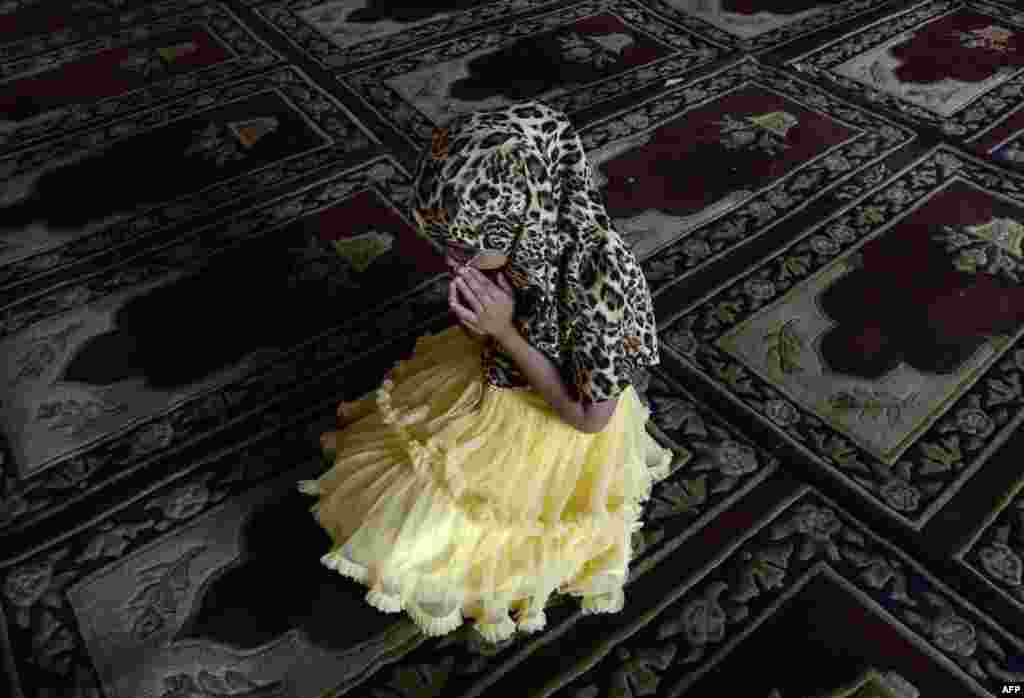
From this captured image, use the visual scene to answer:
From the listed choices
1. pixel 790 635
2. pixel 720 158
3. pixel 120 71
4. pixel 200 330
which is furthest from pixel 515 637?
pixel 120 71

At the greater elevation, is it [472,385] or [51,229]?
[472,385]

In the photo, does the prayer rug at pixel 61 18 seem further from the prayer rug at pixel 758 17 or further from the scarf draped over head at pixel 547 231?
the scarf draped over head at pixel 547 231

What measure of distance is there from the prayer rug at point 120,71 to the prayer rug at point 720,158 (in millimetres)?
1308

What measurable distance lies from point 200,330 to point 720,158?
1.48m

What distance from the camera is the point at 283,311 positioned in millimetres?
1884

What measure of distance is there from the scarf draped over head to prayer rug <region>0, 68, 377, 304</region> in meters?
1.38

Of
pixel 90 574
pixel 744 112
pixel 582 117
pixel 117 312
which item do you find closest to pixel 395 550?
pixel 90 574

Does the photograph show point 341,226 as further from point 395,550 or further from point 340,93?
point 395,550

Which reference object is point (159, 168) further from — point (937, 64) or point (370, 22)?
point (937, 64)

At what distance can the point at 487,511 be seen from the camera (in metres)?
1.22

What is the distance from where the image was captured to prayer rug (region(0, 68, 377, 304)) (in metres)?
2.06

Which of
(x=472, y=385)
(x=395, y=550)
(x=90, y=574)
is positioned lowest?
(x=90, y=574)

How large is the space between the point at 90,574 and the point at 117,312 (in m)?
0.71

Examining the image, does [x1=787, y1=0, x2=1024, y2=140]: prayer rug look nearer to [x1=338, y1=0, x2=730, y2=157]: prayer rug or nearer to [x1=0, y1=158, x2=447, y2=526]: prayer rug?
[x1=338, y1=0, x2=730, y2=157]: prayer rug
